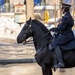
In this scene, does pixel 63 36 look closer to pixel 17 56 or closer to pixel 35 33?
pixel 35 33

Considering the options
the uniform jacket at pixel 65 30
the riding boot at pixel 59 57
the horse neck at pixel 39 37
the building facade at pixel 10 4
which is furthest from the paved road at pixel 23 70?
the building facade at pixel 10 4

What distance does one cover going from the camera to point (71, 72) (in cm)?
1398

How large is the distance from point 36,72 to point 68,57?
424 cm

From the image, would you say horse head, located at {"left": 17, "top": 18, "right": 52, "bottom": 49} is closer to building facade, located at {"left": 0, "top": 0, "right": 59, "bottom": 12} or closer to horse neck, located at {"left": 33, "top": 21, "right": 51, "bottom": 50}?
horse neck, located at {"left": 33, "top": 21, "right": 51, "bottom": 50}

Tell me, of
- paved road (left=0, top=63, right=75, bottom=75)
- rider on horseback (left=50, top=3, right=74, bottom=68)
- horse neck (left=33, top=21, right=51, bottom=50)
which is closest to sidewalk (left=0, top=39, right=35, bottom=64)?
paved road (left=0, top=63, right=75, bottom=75)

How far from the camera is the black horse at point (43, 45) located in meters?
9.84

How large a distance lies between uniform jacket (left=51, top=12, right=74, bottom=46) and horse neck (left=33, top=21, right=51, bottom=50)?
33cm

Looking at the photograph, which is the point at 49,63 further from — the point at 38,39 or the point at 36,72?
the point at 36,72

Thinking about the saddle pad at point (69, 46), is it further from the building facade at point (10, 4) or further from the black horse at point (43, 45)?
the building facade at point (10, 4)

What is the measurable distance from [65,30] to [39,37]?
30.2 inches

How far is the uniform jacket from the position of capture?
380 inches

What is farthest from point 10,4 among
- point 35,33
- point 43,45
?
point 43,45

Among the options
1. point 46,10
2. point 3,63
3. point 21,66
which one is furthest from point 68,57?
point 46,10

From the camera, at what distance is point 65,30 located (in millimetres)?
9781
